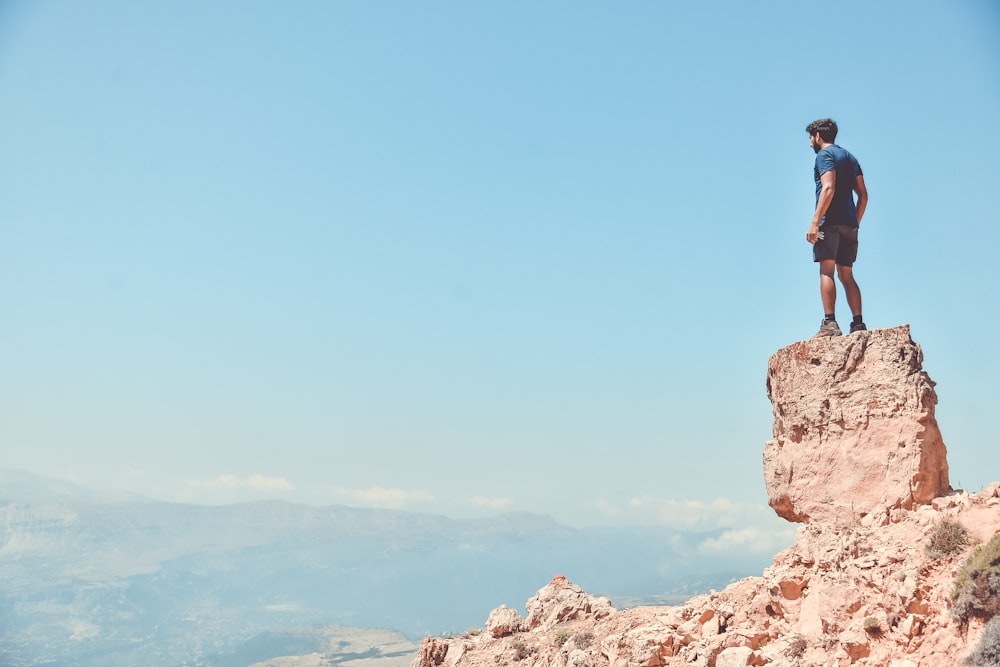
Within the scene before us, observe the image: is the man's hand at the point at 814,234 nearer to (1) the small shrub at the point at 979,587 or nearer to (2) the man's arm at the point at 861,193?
(2) the man's arm at the point at 861,193

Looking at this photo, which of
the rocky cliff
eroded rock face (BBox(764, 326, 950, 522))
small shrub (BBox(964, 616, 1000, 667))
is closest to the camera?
small shrub (BBox(964, 616, 1000, 667))

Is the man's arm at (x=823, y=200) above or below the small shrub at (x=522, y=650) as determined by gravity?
above

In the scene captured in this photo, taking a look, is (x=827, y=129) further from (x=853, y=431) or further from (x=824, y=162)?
(x=853, y=431)

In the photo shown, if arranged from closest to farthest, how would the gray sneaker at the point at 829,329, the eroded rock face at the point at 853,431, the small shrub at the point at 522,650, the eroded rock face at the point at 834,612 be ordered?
the eroded rock face at the point at 834,612, the eroded rock face at the point at 853,431, the gray sneaker at the point at 829,329, the small shrub at the point at 522,650

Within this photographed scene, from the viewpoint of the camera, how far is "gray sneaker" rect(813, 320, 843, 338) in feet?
45.0

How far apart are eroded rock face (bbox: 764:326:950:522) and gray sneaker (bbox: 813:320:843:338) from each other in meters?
0.20

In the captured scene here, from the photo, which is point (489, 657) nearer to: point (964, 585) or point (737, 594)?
point (737, 594)

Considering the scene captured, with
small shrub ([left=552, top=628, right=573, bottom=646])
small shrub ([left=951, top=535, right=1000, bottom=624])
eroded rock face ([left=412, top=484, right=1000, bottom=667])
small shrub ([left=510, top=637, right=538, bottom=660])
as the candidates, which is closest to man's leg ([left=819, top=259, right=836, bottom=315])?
eroded rock face ([left=412, top=484, right=1000, bottom=667])

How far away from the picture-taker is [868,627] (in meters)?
11.2

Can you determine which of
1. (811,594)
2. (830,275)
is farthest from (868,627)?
(830,275)

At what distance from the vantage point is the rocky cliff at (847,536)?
1113cm

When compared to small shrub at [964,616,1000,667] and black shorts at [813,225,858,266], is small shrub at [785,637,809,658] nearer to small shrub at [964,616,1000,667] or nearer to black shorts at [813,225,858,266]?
small shrub at [964,616,1000,667]

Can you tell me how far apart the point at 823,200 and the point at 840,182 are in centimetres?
50

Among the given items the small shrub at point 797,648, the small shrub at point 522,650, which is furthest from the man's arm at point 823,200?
the small shrub at point 522,650
